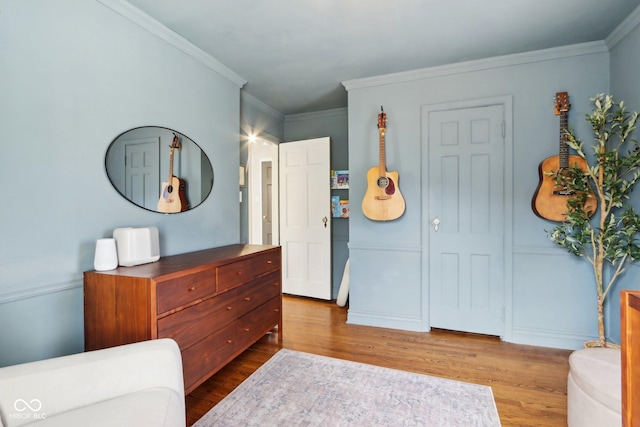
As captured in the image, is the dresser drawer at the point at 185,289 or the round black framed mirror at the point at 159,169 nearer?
the dresser drawer at the point at 185,289

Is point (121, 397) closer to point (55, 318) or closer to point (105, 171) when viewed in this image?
point (55, 318)

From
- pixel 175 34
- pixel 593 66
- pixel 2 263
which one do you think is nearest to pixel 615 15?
pixel 593 66

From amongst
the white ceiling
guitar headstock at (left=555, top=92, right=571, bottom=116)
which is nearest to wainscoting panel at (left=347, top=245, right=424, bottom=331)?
guitar headstock at (left=555, top=92, right=571, bottom=116)

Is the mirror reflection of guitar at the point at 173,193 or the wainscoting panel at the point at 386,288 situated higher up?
the mirror reflection of guitar at the point at 173,193

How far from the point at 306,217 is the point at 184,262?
2.11 metres

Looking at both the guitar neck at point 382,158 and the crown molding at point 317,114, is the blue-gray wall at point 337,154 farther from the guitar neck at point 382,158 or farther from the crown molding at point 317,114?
the guitar neck at point 382,158

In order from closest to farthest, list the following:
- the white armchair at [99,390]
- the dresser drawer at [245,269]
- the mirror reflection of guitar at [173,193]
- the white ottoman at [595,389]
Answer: the white armchair at [99,390] < the white ottoman at [595,389] < the dresser drawer at [245,269] < the mirror reflection of guitar at [173,193]

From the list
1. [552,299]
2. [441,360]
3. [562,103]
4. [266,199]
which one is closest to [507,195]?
[562,103]

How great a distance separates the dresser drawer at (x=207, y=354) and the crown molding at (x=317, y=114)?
2.92m

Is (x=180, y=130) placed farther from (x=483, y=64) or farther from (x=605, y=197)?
(x=605, y=197)

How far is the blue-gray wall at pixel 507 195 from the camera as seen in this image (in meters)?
2.50

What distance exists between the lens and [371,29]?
2.23 meters

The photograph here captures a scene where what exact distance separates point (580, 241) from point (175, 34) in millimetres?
3346

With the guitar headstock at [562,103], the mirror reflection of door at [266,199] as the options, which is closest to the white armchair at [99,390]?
the guitar headstock at [562,103]
